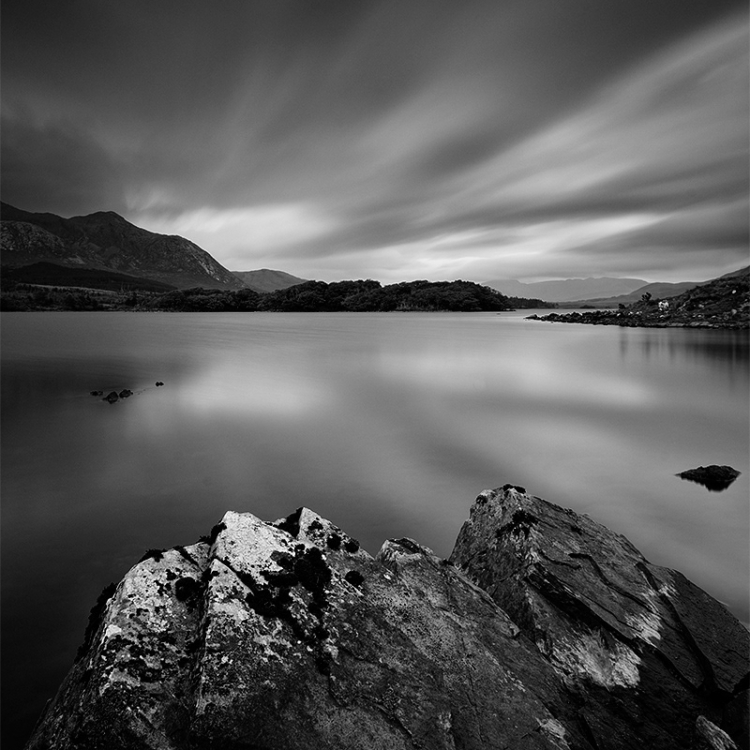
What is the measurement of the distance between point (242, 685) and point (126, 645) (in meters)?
0.72

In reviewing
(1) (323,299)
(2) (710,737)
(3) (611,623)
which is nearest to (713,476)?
(3) (611,623)

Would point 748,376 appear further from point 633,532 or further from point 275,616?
point 275,616

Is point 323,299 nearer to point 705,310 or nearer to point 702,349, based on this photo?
point 705,310

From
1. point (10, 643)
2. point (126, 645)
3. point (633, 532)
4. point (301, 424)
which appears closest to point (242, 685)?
point (126, 645)

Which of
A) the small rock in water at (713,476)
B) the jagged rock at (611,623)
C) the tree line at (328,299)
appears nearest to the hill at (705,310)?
the small rock in water at (713,476)

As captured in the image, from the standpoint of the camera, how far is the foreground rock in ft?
7.34

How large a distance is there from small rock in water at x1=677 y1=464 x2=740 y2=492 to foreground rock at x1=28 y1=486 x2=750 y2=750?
4.96 metres

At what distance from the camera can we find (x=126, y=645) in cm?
242

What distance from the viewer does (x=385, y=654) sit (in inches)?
106

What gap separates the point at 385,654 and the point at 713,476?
8.18 m

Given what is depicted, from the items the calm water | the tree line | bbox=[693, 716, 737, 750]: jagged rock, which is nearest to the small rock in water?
the calm water

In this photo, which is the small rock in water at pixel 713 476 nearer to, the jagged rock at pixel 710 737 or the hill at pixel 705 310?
the jagged rock at pixel 710 737

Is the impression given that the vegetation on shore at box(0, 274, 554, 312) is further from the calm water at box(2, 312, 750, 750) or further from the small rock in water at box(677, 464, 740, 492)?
the small rock in water at box(677, 464, 740, 492)

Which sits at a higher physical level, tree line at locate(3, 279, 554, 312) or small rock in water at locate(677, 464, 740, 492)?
tree line at locate(3, 279, 554, 312)
